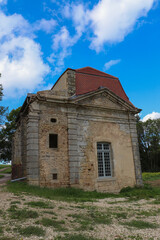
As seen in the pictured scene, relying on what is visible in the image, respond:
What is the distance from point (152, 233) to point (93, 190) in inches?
248

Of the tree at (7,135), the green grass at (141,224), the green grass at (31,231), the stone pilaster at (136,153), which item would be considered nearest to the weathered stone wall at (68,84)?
the stone pilaster at (136,153)

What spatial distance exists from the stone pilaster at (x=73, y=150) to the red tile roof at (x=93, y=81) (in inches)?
77.8

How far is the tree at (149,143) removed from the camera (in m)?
31.5

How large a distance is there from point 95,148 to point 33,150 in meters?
3.54

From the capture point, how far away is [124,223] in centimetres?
522

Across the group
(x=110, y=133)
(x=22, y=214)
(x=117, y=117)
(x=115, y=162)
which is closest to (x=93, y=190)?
(x=115, y=162)

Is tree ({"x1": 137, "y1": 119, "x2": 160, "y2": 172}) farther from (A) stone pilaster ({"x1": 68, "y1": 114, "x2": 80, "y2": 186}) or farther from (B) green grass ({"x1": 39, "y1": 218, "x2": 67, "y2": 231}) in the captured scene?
(B) green grass ({"x1": 39, "y1": 218, "x2": 67, "y2": 231})

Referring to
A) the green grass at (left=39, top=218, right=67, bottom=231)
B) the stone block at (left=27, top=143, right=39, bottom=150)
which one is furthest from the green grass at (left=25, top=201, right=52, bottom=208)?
the stone block at (left=27, top=143, right=39, bottom=150)

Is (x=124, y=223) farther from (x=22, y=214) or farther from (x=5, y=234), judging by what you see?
(x=5, y=234)

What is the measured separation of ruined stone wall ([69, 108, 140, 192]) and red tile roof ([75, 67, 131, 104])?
5.28 ft

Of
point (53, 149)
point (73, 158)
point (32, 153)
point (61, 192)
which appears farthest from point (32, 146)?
point (61, 192)

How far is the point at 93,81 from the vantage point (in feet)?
43.5

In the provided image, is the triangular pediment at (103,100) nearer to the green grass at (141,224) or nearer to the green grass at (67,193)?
the green grass at (67,193)

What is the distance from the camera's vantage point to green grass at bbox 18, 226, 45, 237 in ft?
12.6
